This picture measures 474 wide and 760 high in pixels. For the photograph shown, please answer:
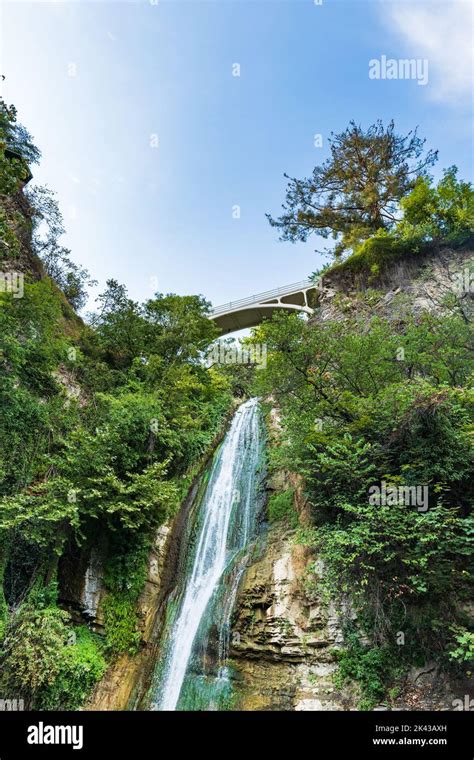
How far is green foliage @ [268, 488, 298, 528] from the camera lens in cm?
926

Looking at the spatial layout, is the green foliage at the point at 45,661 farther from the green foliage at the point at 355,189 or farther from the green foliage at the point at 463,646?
the green foliage at the point at 355,189

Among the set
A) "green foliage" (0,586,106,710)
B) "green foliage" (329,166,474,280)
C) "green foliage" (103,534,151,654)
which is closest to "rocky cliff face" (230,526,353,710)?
"green foliage" (103,534,151,654)

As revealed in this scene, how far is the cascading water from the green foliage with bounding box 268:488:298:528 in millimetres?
675

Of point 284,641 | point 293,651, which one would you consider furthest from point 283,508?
point 293,651

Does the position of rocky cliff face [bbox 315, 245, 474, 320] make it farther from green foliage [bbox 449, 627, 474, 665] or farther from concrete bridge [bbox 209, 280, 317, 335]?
green foliage [bbox 449, 627, 474, 665]

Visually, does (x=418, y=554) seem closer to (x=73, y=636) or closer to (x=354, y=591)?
(x=354, y=591)

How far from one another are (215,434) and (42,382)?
6065mm

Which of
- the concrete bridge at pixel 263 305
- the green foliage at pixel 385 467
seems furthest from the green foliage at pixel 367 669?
the concrete bridge at pixel 263 305

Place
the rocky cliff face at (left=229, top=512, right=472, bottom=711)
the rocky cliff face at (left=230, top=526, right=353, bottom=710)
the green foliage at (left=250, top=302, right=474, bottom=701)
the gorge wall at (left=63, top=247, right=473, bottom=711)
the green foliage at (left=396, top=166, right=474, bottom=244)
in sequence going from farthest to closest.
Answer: the green foliage at (left=396, top=166, right=474, bottom=244) < the rocky cliff face at (left=230, top=526, right=353, bottom=710) < the gorge wall at (left=63, top=247, right=473, bottom=711) < the green foliage at (left=250, top=302, right=474, bottom=701) < the rocky cliff face at (left=229, top=512, right=472, bottom=711)

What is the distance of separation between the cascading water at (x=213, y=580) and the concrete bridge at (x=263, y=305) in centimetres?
1203

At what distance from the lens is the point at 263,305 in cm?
2323

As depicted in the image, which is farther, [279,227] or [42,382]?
[279,227]
